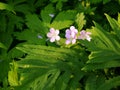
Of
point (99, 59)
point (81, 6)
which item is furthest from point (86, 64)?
point (81, 6)

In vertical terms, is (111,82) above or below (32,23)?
below

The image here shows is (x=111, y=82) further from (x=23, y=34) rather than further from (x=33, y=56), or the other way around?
(x=23, y=34)

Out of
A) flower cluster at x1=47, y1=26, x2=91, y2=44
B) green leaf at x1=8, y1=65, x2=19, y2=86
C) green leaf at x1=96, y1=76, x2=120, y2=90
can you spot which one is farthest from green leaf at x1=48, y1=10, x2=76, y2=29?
green leaf at x1=96, y1=76, x2=120, y2=90

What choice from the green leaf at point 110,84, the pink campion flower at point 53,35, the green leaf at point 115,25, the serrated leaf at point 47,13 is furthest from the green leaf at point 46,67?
the serrated leaf at point 47,13

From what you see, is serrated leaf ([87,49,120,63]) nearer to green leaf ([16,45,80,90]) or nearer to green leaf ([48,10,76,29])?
green leaf ([16,45,80,90])

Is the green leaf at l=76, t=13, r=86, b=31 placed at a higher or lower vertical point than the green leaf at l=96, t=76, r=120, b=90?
higher

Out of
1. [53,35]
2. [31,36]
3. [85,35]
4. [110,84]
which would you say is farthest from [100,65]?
[31,36]

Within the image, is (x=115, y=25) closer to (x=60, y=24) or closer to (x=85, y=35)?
(x=85, y=35)

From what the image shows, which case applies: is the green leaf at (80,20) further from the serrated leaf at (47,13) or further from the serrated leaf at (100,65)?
the serrated leaf at (100,65)
